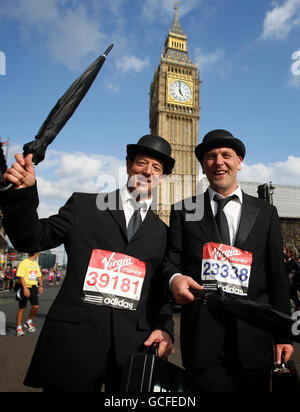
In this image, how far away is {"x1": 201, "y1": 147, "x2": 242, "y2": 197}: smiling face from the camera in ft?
6.30

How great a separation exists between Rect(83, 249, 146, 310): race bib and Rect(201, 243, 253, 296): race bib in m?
0.39

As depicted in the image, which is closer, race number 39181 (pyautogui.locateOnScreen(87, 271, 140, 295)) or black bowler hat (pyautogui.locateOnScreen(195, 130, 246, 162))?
race number 39181 (pyautogui.locateOnScreen(87, 271, 140, 295))

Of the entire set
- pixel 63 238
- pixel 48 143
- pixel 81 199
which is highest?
pixel 48 143

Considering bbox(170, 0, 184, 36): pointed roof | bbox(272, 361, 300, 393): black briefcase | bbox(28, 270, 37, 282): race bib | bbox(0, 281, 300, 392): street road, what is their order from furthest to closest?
bbox(170, 0, 184, 36): pointed roof < bbox(28, 270, 37, 282): race bib < bbox(0, 281, 300, 392): street road < bbox(272, 361, 300, 393): black briefcase

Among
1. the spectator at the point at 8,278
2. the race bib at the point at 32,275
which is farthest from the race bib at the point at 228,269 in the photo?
the spectator at the point at 8,278

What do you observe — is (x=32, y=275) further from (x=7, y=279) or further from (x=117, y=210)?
(x=7, y=279)

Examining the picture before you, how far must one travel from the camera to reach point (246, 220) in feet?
5.95

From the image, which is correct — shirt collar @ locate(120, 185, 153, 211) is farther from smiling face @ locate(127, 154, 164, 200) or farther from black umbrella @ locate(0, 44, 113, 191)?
black umbrella @ locate(0, 44, 113, 191)

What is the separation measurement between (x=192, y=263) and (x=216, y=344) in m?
0.46

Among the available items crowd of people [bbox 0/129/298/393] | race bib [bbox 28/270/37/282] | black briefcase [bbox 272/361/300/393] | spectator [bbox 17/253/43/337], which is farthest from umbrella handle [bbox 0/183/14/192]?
race bib [bbox 28/270/37/282]

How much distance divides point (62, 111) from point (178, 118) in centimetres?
4445
